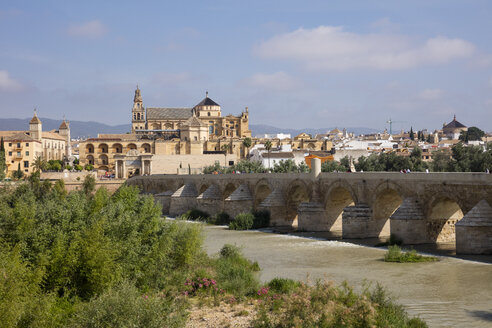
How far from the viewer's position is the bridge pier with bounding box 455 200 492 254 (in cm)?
2136

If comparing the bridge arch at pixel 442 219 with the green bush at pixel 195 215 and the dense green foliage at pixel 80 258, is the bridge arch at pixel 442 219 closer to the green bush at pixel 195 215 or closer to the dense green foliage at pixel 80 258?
the dense green foliage at pixel 80 258

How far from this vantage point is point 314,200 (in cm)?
3291

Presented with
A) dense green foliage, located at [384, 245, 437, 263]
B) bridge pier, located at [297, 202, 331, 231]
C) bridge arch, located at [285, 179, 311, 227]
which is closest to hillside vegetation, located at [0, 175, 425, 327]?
dense green foliage, located at [384, 245, 437, 263]

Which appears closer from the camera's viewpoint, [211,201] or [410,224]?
[410,224]

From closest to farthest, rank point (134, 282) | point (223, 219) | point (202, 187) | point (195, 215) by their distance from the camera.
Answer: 1. point (134, 282)
2. point (223, 219)
3. point (195, 215)
4. point (202, 187)

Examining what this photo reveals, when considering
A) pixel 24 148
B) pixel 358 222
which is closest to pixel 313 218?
pixel 358 222

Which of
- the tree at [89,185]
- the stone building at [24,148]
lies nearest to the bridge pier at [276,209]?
the tree at [89,185]

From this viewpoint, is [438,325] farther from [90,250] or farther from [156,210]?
[156,210]

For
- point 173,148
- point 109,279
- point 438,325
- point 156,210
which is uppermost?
point 173,148

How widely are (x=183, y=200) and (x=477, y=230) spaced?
3011 cm

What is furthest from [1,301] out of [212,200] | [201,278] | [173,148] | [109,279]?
[173,148]

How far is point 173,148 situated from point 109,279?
78887 millimetres

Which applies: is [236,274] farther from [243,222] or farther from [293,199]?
[293,199]

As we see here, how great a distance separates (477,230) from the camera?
21594 mm
